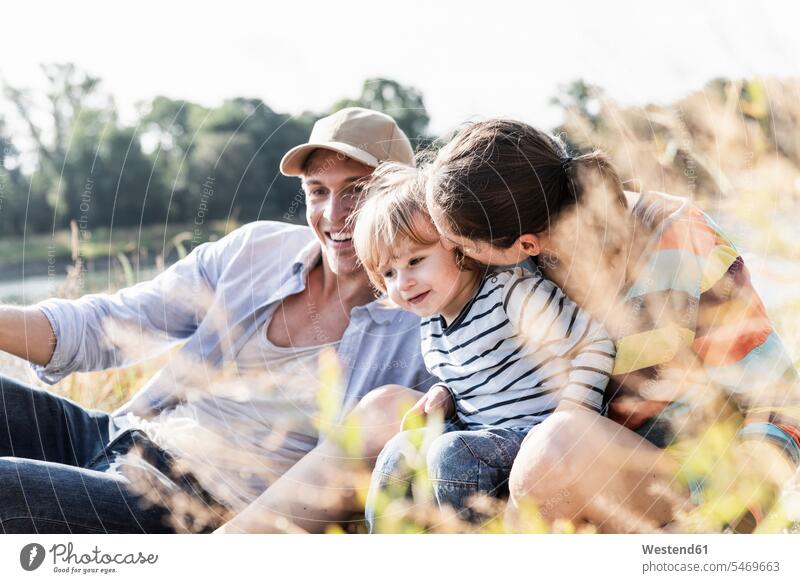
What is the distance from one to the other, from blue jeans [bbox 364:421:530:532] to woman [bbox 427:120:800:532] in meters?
0.06

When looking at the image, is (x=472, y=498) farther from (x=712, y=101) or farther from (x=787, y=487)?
(x=712, y=101)

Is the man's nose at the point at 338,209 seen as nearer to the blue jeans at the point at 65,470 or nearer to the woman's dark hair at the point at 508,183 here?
the woman's dark hair at the point at 508,183

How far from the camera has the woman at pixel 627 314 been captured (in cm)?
125

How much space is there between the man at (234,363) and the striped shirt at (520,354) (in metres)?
0.14

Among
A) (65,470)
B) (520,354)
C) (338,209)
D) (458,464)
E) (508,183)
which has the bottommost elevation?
(65,470)

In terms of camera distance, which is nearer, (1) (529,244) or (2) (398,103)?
(1) (529,244)

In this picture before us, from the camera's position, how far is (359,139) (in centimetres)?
164

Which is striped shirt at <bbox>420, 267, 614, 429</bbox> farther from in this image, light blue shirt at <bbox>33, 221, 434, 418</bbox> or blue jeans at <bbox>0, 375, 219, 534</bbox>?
blue jeans at <bbox>0, 375, 219, 534</bbox>

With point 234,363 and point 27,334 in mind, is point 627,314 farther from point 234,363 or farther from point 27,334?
point 27,334

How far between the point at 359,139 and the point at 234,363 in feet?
1.64

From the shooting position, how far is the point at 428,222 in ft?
4.73
